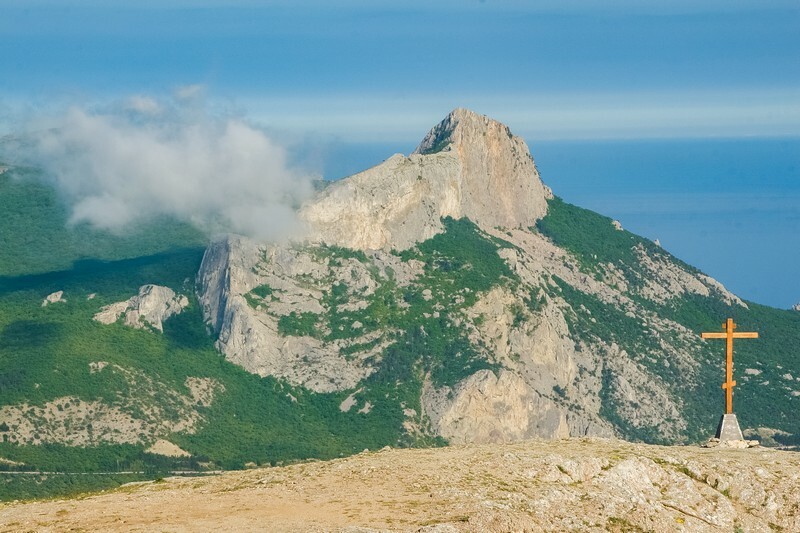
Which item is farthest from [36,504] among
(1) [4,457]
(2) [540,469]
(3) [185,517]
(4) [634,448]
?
(1) [4,457]

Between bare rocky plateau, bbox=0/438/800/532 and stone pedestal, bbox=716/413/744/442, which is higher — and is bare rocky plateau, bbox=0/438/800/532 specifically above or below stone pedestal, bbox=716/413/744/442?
below

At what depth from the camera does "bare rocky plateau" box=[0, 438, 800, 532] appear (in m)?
73.4

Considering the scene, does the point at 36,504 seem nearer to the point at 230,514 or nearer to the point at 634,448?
the point at 230,514

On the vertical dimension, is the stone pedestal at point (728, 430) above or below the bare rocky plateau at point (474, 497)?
above

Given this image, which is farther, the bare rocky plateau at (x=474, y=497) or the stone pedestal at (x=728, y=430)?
the stone pedestal at (x=728, y=430)

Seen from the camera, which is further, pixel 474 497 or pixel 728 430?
pixel 728 430

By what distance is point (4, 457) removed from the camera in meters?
→ 200

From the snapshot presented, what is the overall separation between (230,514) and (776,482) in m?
30.2

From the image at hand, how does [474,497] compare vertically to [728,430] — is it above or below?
below

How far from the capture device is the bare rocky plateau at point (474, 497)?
241ft

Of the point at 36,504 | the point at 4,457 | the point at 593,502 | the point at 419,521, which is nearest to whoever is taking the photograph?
the point at 419,521

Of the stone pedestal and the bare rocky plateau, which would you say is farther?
the stone pedestal

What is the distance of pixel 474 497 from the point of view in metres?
77.1

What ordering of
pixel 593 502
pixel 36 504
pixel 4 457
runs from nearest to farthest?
1. pixel 593 502
2. pixel 36 504
3. pixel 4 457
